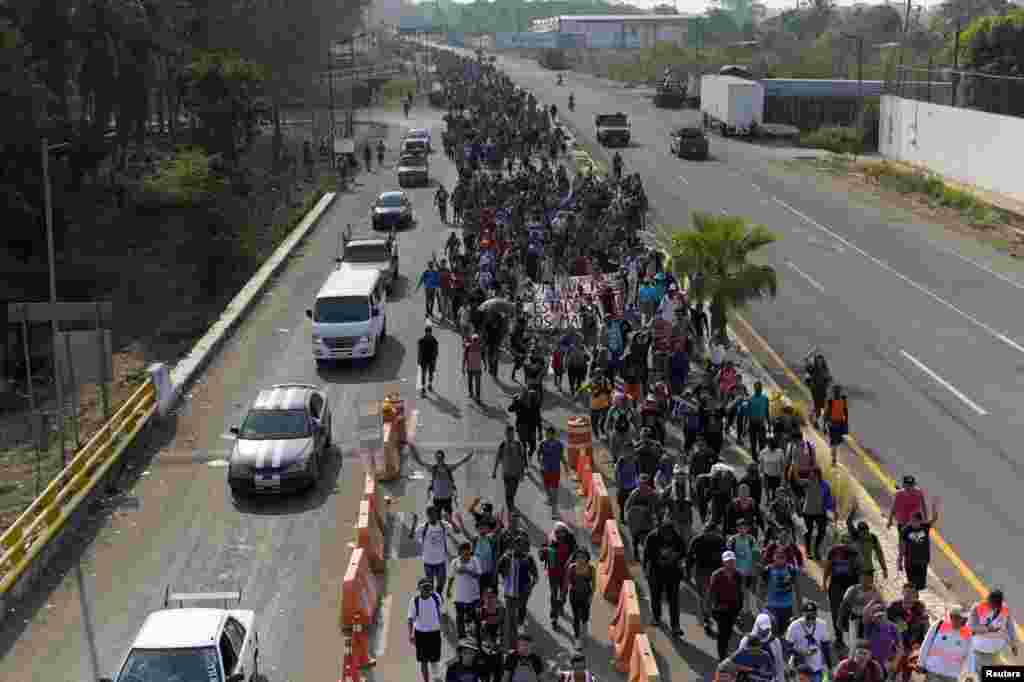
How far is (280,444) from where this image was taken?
2216cm

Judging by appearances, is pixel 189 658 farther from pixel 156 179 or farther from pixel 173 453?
pixel 156 179

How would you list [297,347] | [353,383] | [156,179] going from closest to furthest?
[353,383], [297,347], [156,179]

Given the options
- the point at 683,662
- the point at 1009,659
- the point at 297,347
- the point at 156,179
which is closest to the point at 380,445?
the point at 297,347

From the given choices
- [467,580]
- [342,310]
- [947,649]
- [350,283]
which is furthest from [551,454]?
→ [350,283]

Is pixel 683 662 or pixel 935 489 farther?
pixel 935 489

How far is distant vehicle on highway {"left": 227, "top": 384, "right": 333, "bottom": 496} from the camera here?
21.6m

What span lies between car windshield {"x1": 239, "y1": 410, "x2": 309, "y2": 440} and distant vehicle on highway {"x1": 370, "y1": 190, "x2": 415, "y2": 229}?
25.8 meters

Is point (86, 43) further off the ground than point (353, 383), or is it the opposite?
point (86, 43)

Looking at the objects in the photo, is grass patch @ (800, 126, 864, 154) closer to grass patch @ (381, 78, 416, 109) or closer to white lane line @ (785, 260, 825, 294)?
white lane line @ (785, 260, 825, 294)

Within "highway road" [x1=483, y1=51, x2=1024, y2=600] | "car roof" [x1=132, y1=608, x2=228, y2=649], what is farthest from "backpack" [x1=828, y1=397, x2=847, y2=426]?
"car roof" [x1=132, y1=608, x2=228, y2=649]

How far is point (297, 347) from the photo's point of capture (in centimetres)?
3253

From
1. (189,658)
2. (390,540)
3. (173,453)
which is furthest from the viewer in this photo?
(173,453)

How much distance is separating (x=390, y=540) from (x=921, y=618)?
27.8ft

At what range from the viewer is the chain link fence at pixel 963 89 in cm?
5856
